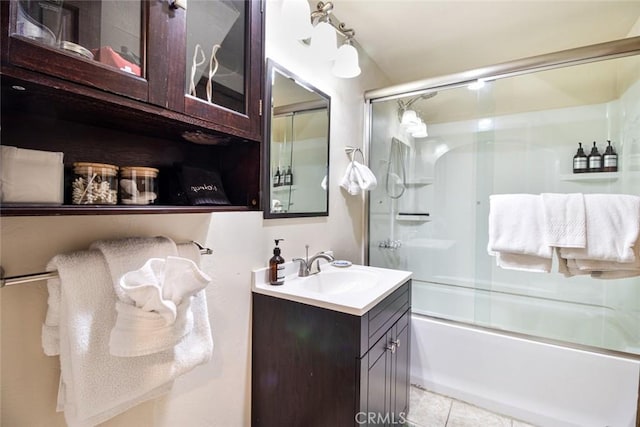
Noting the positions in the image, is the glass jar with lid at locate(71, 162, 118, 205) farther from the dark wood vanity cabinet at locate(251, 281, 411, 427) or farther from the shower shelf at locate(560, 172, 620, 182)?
the shower shelf at locate(560, 172, 620, 182)

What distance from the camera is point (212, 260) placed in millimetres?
1009

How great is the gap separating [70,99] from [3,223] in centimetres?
32

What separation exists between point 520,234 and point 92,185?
1847mm

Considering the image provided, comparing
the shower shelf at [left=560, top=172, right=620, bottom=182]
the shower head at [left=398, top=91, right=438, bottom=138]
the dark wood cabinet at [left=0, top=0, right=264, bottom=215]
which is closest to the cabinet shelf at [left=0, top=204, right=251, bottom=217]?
the dark wood cabinet at [left=0, top=0, right=264, bottom=215]

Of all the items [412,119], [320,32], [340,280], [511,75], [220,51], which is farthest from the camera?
[412,119]

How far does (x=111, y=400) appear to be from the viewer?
623 millimetres

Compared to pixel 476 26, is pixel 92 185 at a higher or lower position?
lower

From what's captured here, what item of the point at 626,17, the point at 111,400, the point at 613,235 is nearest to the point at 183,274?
the point at 111,400

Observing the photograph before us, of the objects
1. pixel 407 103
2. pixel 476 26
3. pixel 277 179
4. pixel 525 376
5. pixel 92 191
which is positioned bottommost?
pixel 525 376

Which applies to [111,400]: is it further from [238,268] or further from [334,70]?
[334,70]

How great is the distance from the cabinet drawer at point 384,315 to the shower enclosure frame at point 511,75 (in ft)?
2.14

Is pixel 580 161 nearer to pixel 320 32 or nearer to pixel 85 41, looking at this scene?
pixel 320 32

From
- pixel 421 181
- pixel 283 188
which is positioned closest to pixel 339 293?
pixel 283 188

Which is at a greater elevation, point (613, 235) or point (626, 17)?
point (626, 17)
